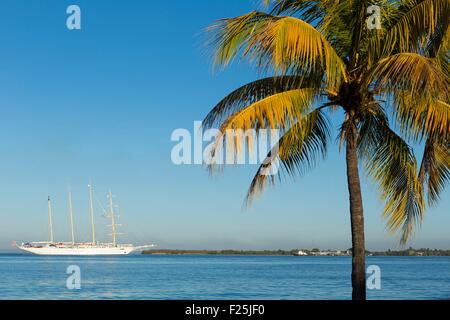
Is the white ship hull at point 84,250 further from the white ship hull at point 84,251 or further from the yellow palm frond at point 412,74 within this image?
the yellow palm frond at point 412,74

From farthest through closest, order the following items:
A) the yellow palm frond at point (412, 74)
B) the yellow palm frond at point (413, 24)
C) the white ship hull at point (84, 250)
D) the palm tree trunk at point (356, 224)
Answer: the white ship hull at point (84, 250)
the palm tree trunk at point (356, 224)
the yellow palm frond at point (413, 24)
the yellow palm frond at point (412, 74)

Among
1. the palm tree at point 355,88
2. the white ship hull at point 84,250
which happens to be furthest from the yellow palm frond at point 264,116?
the white ship hull at point 84,250

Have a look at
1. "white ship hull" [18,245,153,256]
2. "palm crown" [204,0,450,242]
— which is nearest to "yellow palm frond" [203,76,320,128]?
"palm crown" [204,0,450,242]

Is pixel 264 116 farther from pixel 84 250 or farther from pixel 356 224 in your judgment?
pixel 84 250

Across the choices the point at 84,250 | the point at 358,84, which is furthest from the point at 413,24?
the point at 84,250

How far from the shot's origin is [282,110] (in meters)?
11.6

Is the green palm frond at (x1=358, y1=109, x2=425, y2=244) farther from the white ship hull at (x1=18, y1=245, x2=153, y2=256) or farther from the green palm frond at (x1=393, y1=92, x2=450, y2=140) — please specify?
the white ship hull at (x1=18, y1=245, x2=153, y2=256)

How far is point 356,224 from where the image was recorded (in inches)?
484

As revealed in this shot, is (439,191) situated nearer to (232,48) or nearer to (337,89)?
(337,89)

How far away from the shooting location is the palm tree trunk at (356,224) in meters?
12.1
